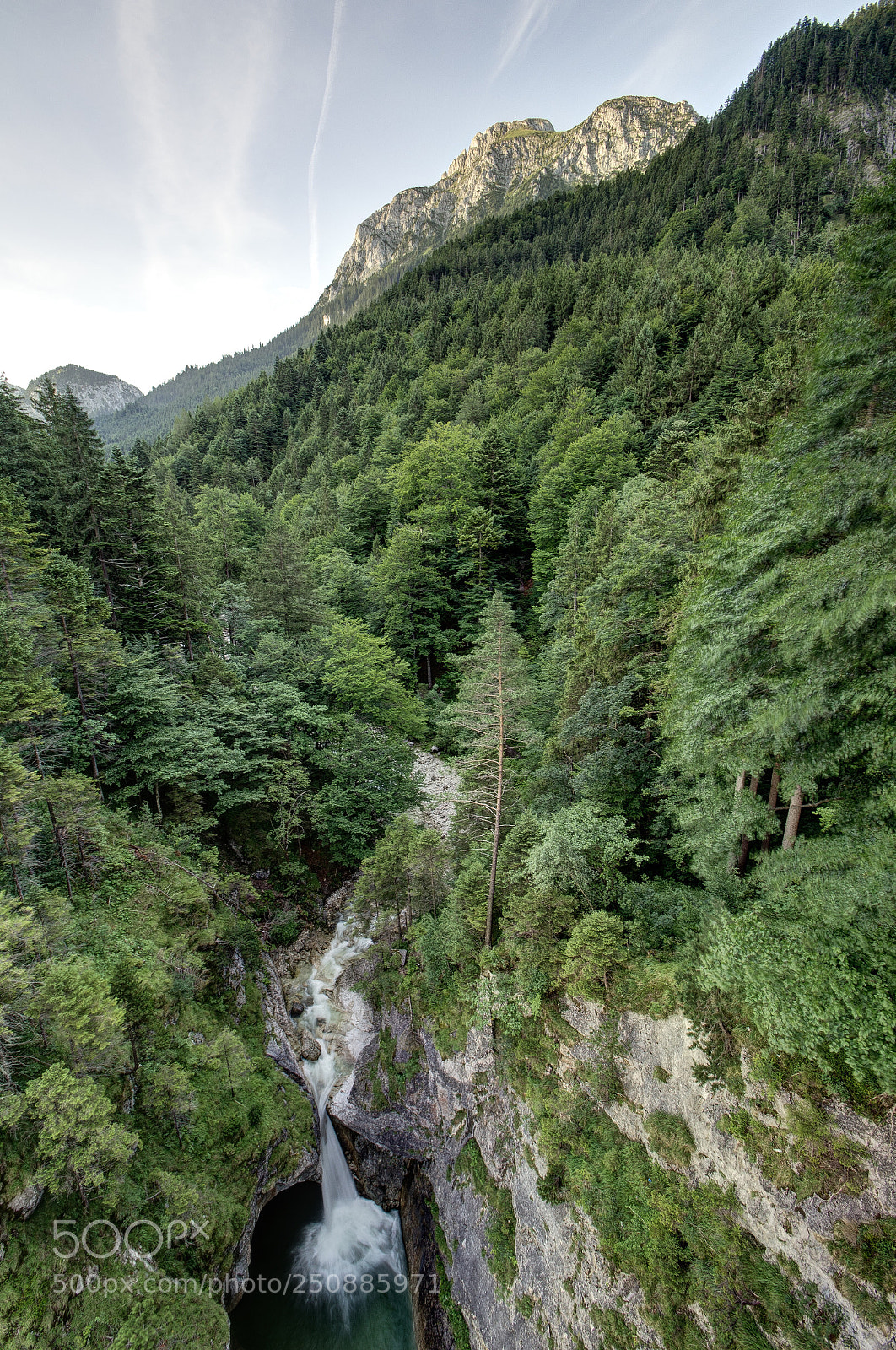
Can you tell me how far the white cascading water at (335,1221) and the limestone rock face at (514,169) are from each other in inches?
7237

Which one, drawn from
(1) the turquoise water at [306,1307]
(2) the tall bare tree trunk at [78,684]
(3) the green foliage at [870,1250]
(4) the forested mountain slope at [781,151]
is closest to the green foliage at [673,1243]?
(3) the green foliage at [870,1250]

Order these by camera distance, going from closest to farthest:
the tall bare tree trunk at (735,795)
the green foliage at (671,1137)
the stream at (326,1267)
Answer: the green foliage at (671,1137) → the tall bare tree trunk at (735,795) → the stream at (326,1267)

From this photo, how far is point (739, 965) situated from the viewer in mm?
7020

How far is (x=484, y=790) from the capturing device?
13.5 m

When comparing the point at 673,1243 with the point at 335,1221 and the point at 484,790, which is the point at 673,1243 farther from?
the point at 335,1221

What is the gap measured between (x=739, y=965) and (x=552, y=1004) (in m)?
5.70

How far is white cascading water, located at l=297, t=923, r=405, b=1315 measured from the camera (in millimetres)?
14672

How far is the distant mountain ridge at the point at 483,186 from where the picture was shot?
481 feet

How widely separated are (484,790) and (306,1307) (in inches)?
612

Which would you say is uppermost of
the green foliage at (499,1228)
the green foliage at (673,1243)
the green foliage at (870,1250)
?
the green foliage at (870,1250)

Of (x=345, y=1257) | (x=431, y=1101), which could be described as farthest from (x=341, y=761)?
(x=345, y=1257)

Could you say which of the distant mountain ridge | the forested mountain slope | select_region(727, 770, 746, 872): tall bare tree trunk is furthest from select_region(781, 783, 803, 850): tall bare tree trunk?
the distant mountain ridge

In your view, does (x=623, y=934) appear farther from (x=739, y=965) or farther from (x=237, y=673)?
(x=237, y=673)

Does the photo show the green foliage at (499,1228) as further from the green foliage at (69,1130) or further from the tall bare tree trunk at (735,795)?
the tall bare tree trunk at (735,795)
